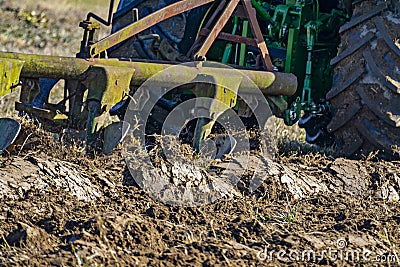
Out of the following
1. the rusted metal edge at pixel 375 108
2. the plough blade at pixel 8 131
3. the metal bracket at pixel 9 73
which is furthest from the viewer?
the rusted metal edge at pixel 375 108

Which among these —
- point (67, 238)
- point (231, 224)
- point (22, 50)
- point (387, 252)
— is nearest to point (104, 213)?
point (67, 238)

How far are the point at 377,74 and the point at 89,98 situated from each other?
1886mm

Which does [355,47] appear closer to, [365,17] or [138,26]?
[365,17]

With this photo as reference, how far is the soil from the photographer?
11.6ft

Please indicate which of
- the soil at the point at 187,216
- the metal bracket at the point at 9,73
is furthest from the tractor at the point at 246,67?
the soil at the point at 187,216

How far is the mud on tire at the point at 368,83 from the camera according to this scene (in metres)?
5.53

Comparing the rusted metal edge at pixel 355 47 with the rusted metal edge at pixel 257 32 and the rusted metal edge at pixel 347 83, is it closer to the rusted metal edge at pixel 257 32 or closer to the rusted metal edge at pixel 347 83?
the rusted metal edge at pixel 347 83

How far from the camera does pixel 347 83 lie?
5672 millimetres

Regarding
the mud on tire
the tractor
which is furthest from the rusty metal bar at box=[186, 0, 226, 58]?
the mud on tire

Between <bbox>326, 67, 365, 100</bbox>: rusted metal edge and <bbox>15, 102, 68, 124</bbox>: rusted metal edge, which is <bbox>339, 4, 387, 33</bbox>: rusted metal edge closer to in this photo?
<bbox>326, 67, 365, 100</bbox>: rusted metal edge

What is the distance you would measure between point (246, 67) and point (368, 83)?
0.83 meters

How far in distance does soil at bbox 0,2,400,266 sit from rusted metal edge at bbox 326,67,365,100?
45 cm

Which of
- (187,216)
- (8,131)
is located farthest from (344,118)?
(8,131)

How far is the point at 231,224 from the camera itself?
13.5 ft
